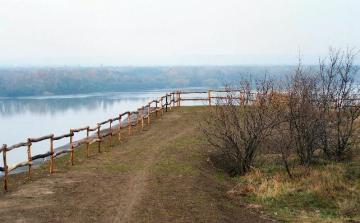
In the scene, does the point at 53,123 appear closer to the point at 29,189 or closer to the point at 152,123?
the point at 152,123

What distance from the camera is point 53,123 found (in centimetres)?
4703

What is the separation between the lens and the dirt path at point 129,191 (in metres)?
8.12

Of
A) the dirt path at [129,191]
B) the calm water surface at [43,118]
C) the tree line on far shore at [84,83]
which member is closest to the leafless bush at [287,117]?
the dirt path at [129,191]

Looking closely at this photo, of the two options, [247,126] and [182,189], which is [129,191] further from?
[247,126]

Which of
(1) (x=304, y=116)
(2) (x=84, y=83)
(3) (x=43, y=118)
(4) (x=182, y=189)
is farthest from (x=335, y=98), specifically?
(2) (x=84, y=83)

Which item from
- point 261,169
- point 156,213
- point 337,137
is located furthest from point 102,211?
point 337,137

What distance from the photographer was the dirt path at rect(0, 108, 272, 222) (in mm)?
8117

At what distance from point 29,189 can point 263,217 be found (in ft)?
18.3

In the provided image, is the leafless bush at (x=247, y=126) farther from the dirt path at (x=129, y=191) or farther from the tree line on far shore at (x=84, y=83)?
the tree line on far shore at (x=84, y=83)

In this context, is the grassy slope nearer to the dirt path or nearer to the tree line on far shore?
the dirt path

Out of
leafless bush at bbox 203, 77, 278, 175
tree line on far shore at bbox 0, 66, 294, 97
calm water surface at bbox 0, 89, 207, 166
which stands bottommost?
calm water surface at bbox 0, 89, 207, 166

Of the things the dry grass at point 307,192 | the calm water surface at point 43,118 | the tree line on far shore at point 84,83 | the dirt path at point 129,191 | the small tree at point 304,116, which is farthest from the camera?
the tree line on far shore at point 84,83

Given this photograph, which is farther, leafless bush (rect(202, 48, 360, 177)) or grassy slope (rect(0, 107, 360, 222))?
leafless bush (rect(202, 48, 360, 177))

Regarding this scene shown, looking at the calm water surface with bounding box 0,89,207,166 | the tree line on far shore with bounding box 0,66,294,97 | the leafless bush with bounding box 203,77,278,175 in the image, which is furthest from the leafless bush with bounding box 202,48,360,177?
the tree line on far shore with bounding box 0,66,294,97
